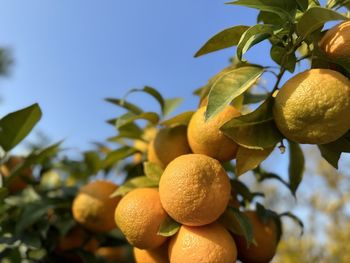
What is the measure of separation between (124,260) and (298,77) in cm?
86

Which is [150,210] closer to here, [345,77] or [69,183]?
[345,77]

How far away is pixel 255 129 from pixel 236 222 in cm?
20

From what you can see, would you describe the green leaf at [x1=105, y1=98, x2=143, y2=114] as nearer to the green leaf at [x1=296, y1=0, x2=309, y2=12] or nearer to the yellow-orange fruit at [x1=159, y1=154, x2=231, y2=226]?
the yellow-orange fruit at [x1=159, y1=154, x2=231, y2=226]

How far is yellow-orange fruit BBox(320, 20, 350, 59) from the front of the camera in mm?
593

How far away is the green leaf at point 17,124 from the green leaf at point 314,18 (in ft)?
1.90

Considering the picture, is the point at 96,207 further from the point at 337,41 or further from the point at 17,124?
the point at 337,41

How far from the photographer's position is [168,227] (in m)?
0.71

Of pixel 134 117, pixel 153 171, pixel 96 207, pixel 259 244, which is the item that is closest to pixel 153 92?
pixel 134 117

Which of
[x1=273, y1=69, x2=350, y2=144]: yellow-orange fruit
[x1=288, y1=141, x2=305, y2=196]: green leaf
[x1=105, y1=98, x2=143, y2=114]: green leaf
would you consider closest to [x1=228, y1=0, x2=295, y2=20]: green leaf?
[x1=273, y1=69, x2=350, y2=144]: yellow-orange fruit

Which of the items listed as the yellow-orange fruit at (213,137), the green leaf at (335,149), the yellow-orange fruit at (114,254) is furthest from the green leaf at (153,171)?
the yellow-orange fruit at (114,254)

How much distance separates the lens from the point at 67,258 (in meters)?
1.12

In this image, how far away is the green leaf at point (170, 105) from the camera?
1103 millimetres

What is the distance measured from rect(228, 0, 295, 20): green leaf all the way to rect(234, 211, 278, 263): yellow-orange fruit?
441 mm

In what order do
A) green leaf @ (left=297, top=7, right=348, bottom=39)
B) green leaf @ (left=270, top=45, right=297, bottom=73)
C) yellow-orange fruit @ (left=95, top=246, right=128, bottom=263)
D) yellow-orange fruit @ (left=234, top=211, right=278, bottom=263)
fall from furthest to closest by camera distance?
1. yellow-orange fruit @ (left=95, top=246, right=128, bottom=263)
2. yellow-orange fruit @ (left=234, top=211, right=278, bottom=263)
3. green leaf @ (left=270, top=45, right=297, bottom=73)
4. green leaf @ (left=297, top=7, right=348, bottom=39)
